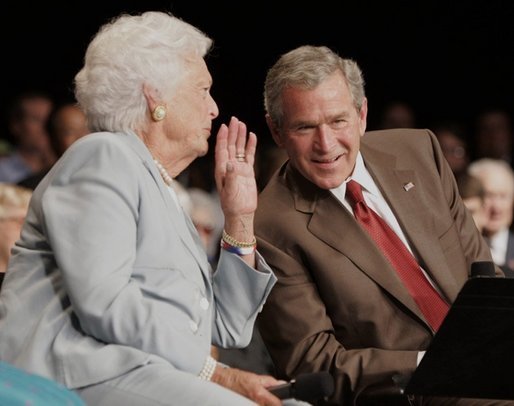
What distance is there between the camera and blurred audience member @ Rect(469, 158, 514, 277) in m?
6.77

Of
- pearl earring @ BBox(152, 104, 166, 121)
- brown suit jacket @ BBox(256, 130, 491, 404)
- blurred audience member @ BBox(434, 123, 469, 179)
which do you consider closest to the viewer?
pearl earring @ BBox(152, 104, 166, 121)

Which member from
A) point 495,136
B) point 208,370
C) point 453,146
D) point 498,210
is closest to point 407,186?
point 208,370

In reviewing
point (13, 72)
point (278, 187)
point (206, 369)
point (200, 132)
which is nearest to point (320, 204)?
point (278, 187)

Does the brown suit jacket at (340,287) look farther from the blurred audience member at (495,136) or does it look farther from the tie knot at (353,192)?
the blurred audience member at (495,136)

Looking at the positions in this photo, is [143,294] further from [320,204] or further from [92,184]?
[320,204]

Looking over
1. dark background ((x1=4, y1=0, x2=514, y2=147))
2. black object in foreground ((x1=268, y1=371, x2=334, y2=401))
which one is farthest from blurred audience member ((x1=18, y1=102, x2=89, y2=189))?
black object in foreground ((x1=268, y1=371, x2=334, y2=401))

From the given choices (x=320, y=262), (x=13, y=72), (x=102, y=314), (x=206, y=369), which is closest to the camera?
(x=102, y=314)

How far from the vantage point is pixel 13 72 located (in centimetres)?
877

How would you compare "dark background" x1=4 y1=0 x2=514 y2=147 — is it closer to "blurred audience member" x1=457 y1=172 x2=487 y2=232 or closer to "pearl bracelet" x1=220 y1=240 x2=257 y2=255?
"blurred audience member" x1=457 y1=172 x2=487 y2=232

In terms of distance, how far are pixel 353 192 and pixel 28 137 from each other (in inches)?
162

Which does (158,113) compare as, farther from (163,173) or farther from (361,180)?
(361,180)

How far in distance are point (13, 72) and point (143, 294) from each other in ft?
18.8

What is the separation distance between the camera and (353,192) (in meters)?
4.19

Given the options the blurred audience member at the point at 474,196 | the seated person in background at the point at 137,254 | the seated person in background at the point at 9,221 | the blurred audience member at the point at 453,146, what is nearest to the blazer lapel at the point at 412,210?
the seated person in background at the point at 137,254
